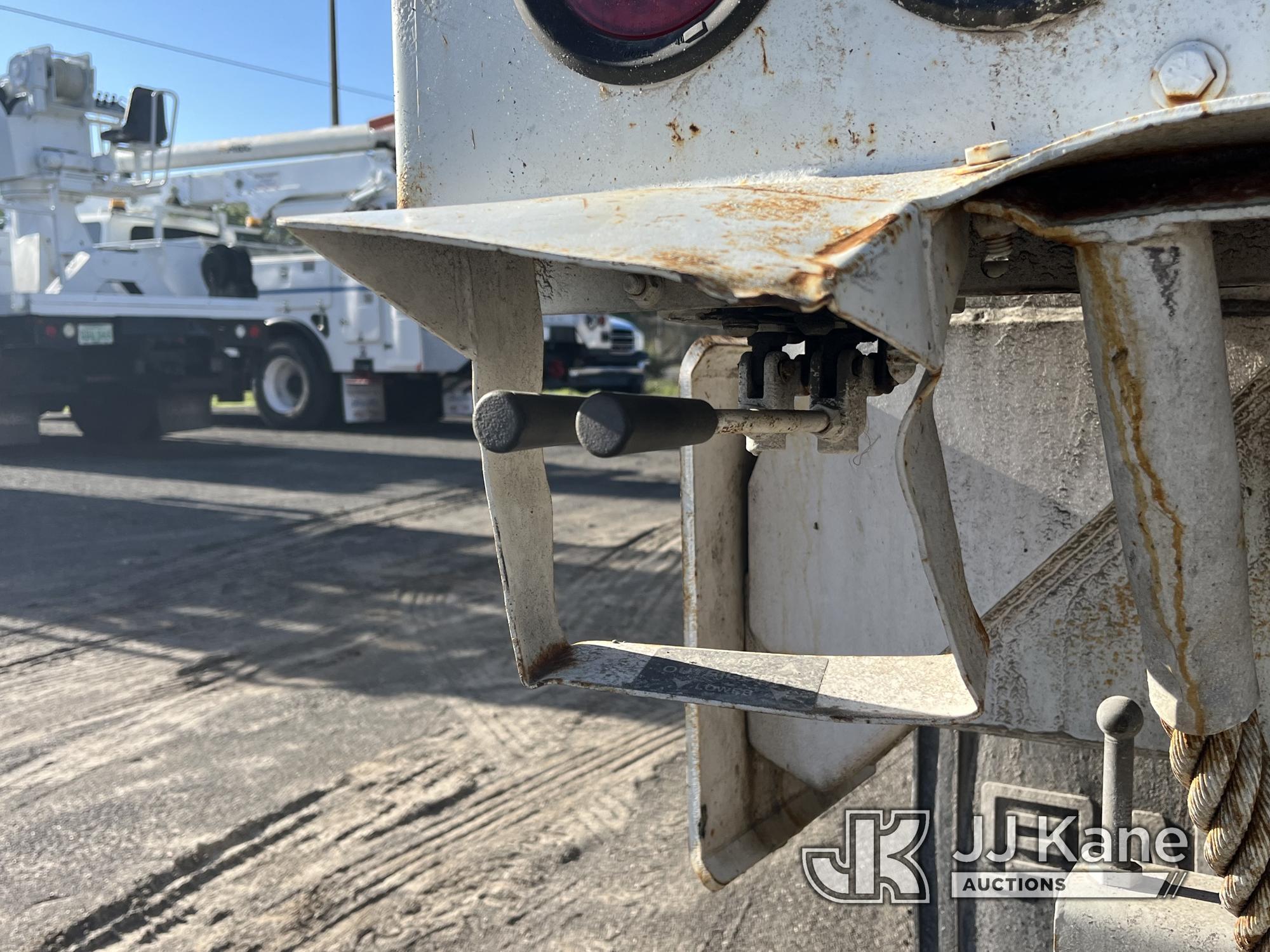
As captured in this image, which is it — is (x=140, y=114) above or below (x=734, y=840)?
above

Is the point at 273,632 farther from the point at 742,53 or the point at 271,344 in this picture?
the point at 271,344

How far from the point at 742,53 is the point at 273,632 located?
3.89 m

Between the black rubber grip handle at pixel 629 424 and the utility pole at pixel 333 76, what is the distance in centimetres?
2205

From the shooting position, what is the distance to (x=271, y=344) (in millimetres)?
11906

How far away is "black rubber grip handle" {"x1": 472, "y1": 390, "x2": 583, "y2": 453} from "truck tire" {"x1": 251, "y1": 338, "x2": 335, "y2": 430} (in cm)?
1124

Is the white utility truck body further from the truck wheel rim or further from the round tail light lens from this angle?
the round tail light lens

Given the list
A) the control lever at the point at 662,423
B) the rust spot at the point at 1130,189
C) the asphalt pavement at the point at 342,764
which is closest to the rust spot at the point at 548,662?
the control lever at the point at 662,423

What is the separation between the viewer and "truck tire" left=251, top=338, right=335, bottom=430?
1177 cm

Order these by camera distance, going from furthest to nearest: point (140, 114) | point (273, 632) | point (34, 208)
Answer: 1. point (34, 208)
2. point (140, 114)
3. point (273, 632)

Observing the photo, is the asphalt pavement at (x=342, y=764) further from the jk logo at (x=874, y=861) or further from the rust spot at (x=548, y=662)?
the rust spot at (x=548, y=662)

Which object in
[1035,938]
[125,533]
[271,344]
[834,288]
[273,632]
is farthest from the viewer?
[271,344]

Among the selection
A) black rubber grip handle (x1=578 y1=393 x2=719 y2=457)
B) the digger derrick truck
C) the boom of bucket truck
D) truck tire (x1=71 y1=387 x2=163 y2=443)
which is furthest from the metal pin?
truck tire (x1=71 y1=387 x2=163 y2=443)

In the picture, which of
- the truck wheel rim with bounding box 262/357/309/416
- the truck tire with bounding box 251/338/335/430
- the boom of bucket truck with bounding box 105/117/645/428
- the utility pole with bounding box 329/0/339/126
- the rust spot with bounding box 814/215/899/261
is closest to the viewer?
the rust spot with bounding box 814/215/899/261

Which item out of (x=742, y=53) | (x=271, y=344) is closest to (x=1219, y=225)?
(x=742, y=53)
